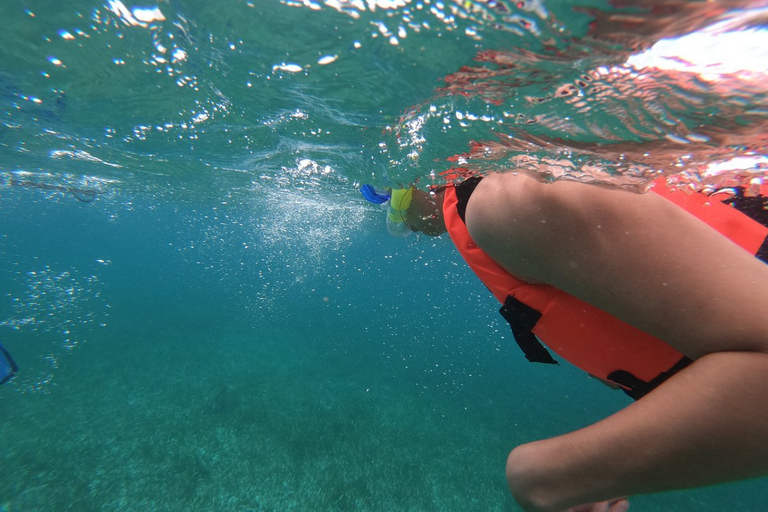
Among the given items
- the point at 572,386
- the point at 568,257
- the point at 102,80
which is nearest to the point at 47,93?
the point at 102,80

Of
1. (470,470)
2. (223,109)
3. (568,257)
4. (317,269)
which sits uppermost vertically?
(223,109)

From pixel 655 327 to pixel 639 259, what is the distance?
0.76 ft

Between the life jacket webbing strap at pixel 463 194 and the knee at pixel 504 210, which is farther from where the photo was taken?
the life jacket webbing strap at pixel 463 194

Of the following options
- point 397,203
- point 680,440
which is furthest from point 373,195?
point 680,440

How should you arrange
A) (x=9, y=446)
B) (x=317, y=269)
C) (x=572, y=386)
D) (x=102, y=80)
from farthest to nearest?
(x=317, y=269)
(x=572, y=386)
(x=9, y=446)
(x=102, y=80)

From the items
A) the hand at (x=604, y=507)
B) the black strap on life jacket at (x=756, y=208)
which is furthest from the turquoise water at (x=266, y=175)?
the hand at (x=604, y=507)

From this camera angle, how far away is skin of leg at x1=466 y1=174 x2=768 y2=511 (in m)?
0.80

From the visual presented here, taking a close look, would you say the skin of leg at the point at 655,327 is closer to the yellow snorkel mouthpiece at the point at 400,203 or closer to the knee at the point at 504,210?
the knee at the point at 504,210

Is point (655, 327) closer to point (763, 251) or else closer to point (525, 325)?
point (525, 325)

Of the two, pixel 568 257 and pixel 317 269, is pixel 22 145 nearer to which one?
pixel 568 257

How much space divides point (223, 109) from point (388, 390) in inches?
506

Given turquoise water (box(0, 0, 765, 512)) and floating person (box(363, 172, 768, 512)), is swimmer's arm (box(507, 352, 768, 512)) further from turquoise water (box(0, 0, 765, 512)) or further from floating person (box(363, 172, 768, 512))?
turquoise water (box(0, 0, 765, 512))

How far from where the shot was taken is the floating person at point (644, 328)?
31.6 inches

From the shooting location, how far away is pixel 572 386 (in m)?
24.6
